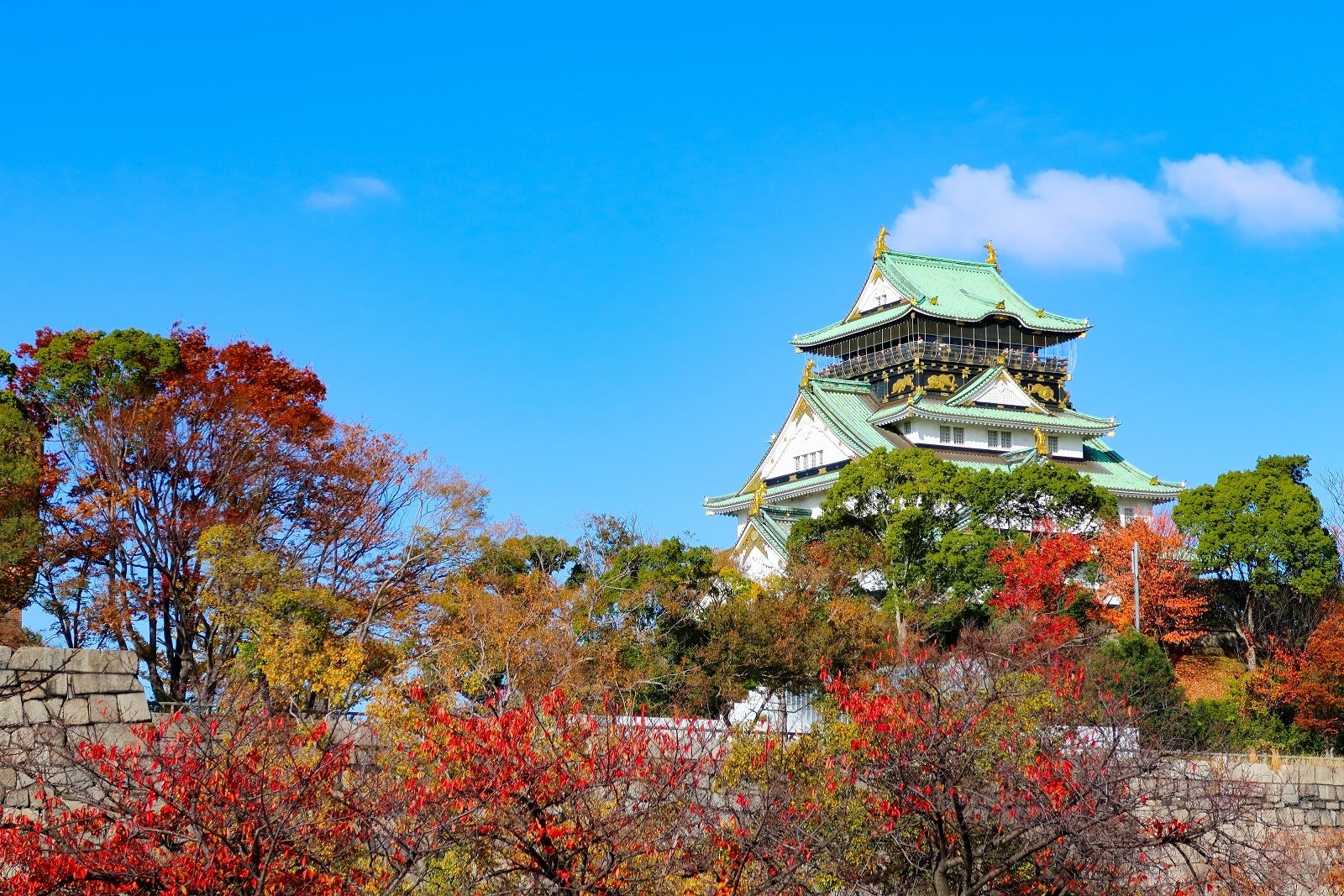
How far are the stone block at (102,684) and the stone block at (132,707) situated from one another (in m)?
0.08

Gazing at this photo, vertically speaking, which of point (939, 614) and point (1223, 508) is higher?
point (1223, 508)

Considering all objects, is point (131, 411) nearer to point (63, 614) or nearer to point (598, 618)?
point (63, 614)

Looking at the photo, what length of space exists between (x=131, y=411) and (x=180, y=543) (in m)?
3.20

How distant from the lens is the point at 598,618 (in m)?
29.9

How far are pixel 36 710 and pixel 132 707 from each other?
1288 millimetres

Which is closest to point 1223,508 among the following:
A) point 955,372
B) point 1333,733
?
point 1333,733

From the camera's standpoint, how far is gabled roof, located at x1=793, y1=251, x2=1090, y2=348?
5047 centimetres

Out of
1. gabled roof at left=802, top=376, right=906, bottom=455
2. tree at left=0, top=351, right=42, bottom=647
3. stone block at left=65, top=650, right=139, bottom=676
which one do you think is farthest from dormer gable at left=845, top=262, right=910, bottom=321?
stone block at left=65, top=650, right=139, bottom=676

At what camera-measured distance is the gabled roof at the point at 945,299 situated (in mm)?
50469

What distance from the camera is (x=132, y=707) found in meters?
16.0

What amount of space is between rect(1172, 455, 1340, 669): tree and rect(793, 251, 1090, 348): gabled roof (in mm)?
13515

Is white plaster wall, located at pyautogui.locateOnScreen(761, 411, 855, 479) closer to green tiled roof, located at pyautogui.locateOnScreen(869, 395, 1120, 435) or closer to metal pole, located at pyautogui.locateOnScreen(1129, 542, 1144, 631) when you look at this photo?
green tiled roof, located at pyautogui.locateOnScreen(869, 395, 1120, 435)

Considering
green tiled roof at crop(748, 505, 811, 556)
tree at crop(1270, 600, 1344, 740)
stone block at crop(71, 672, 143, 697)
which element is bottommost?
tree at crop(1270, 600, 1344, 740)

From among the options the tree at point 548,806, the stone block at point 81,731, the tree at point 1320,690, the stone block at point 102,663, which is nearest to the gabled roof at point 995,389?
the tree at point 1320,690
